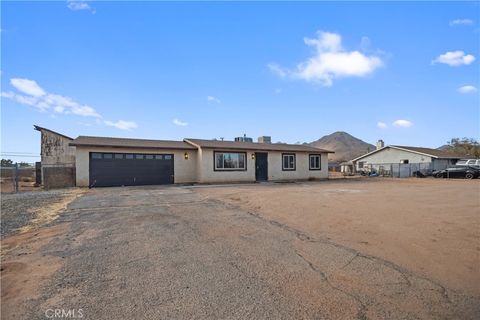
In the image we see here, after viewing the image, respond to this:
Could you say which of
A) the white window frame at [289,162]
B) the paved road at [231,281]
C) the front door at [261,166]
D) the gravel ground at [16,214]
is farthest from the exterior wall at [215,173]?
the paved road at [231,281]

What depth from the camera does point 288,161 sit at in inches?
939

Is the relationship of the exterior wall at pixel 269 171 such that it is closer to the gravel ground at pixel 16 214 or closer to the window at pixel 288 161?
the window at pixel 288 161

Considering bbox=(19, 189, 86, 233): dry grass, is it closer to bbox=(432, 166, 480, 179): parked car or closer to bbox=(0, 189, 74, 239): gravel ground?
bbox=(0, 189, 74, 239): gravel ground

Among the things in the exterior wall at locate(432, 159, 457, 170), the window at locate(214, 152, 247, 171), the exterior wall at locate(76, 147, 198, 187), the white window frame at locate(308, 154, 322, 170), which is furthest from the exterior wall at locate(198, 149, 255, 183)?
the exterior wall at locate(432, 159, 457, 170)

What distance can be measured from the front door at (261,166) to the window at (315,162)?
4.69 m

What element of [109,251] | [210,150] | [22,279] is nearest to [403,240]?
[109,251]

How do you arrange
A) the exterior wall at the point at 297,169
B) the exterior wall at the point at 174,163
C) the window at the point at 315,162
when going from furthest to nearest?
the window at the point at 315,162 → the exterior wall at the point at 297,169 → the exterior wall at the point at 174,163

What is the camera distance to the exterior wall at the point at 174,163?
56.9 feet

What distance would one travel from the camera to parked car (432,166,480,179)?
26.6m

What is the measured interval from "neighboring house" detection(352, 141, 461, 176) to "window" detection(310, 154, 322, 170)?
11.0 m

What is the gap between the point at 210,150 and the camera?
20438mm

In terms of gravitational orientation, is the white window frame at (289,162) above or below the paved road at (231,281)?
above

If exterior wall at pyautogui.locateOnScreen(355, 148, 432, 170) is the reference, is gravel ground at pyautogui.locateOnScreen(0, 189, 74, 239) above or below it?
below

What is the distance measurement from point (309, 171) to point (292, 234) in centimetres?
1976
